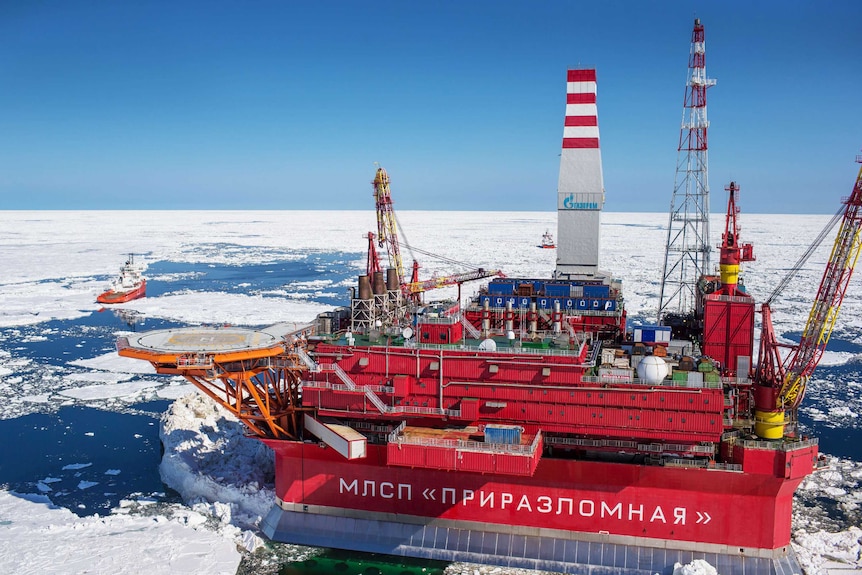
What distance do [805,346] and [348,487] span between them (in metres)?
16.3

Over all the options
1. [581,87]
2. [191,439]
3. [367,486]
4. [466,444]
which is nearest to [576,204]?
[581,87]

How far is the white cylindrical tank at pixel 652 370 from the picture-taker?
69.6 feet

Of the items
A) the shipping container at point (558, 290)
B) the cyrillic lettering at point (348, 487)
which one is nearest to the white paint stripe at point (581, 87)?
the shipping container at point (558, 290)

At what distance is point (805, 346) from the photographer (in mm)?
23297

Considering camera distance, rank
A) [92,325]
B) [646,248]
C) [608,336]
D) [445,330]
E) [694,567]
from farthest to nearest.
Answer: [646,248]
[92,325]
[608,336]
[445,330]
[694,567]

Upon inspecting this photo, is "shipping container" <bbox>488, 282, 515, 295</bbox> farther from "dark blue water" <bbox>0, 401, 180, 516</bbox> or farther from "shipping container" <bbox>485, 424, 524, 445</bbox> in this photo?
"dark blue water" <bbox>0, 401, 180, 516</bbox>

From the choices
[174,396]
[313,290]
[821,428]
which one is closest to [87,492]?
[174,396]

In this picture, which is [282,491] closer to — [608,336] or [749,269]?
[608,336]

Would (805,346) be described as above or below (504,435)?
above

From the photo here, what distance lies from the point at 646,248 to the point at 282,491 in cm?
9111

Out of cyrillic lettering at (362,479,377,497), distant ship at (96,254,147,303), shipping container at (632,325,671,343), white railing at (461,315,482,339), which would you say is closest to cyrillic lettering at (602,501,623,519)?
shipping container at (632,325,671,343)

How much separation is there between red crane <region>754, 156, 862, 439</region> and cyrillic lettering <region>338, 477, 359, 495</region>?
44.2 ft

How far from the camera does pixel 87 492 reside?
26.0 m

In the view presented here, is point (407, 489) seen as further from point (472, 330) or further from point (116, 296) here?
point (116, 296)
